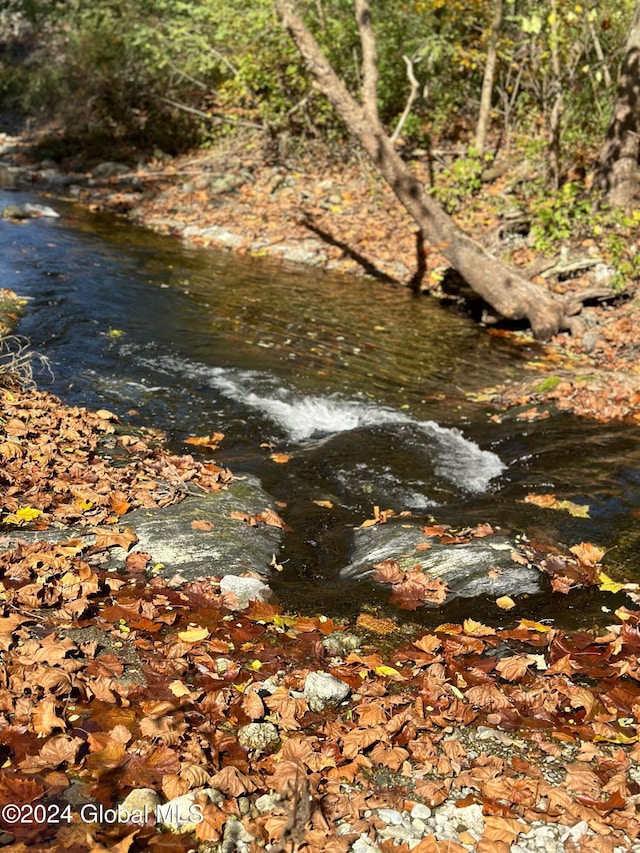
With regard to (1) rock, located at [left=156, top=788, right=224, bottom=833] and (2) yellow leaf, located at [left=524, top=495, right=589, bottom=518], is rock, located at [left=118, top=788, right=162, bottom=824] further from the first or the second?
(2) yellow leaf, located at [left=524, top=495, right=589, bottom=518]

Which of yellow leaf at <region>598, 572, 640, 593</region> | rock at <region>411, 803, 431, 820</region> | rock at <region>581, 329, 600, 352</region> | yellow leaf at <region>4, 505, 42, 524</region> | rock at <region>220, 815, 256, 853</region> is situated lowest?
rock at <region>220, 815, 256, 853</region>

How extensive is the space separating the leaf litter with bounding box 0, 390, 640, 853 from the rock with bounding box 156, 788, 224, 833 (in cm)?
2

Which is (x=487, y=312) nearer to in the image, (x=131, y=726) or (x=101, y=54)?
(x=131, y=726)

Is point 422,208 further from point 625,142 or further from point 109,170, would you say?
point 109,170

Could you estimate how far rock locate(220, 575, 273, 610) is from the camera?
398 cm

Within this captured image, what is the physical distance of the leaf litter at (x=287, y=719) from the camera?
256cm

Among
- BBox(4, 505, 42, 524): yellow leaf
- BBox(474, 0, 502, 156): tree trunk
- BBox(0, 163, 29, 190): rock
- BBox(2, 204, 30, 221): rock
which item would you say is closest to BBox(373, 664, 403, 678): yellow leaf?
BBox(4, 505, 42, 524): yellow leaf

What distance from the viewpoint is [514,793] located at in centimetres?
274

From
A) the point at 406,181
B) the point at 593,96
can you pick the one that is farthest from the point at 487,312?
the point at 593,96

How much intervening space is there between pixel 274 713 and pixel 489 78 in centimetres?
1560

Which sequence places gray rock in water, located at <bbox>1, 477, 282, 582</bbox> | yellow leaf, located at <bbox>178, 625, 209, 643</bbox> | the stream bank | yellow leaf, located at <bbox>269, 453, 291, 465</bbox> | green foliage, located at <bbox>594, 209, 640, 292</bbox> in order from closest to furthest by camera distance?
1. yellow leaf, located at <bbox>178, 625, 209, 643</bbox>
2. gray rock in water, located at <bbox>1, 477, 282, 582</bbox>
3. yellow leaf, located at <bbox>269, 453, 291, 465</bbox>
4. the stream bank
5. green foliage, located at <bbox>594, 209, 640, 292</bbox>

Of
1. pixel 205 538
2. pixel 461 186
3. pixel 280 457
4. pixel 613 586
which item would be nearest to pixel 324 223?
pixel 461 186

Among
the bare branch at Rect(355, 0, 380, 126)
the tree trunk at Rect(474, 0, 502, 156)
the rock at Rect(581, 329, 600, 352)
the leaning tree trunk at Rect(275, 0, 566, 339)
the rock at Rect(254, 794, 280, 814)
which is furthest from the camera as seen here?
the tree trunk at Rect(474, 0, 502, 156)

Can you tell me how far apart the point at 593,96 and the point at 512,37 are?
4430 millimetres
